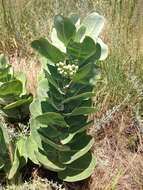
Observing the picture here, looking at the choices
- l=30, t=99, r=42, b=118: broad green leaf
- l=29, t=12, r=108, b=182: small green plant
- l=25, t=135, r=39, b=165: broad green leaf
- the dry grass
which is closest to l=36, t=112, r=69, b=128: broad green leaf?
l=29, t=12, r=108, b=182: small green plant

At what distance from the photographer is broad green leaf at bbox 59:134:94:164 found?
Answer: 283 centimetres

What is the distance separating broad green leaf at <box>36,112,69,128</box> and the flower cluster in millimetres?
184

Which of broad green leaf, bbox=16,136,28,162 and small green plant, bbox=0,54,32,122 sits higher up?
small green plant, bbox=0,54,32,122

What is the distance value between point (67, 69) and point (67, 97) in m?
0.21

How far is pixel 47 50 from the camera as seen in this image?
103 inches

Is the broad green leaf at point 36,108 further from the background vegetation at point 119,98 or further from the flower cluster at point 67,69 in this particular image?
the background vegetation at point 119,98

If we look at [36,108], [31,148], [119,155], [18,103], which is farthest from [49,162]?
[119,155]

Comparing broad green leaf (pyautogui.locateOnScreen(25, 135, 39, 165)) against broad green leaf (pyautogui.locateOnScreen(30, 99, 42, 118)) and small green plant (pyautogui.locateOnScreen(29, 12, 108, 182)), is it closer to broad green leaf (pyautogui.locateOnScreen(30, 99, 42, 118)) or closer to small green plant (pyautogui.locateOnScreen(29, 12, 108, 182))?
small green plant (pyautogui.locateOnScreen(29, 12, 108, 182))

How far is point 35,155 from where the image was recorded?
2.90m

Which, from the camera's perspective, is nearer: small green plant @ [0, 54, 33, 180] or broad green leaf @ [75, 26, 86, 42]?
broad green leaf @ [75, 26, 86, 42]

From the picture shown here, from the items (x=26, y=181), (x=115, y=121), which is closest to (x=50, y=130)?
(x=26, y=181)

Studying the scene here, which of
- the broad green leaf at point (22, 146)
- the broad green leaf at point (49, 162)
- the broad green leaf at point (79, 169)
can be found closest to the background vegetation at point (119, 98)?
the broad green leaf at point (79, 169)

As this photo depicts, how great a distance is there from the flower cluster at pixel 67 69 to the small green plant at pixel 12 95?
0.42 metres

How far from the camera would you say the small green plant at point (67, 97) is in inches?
103
